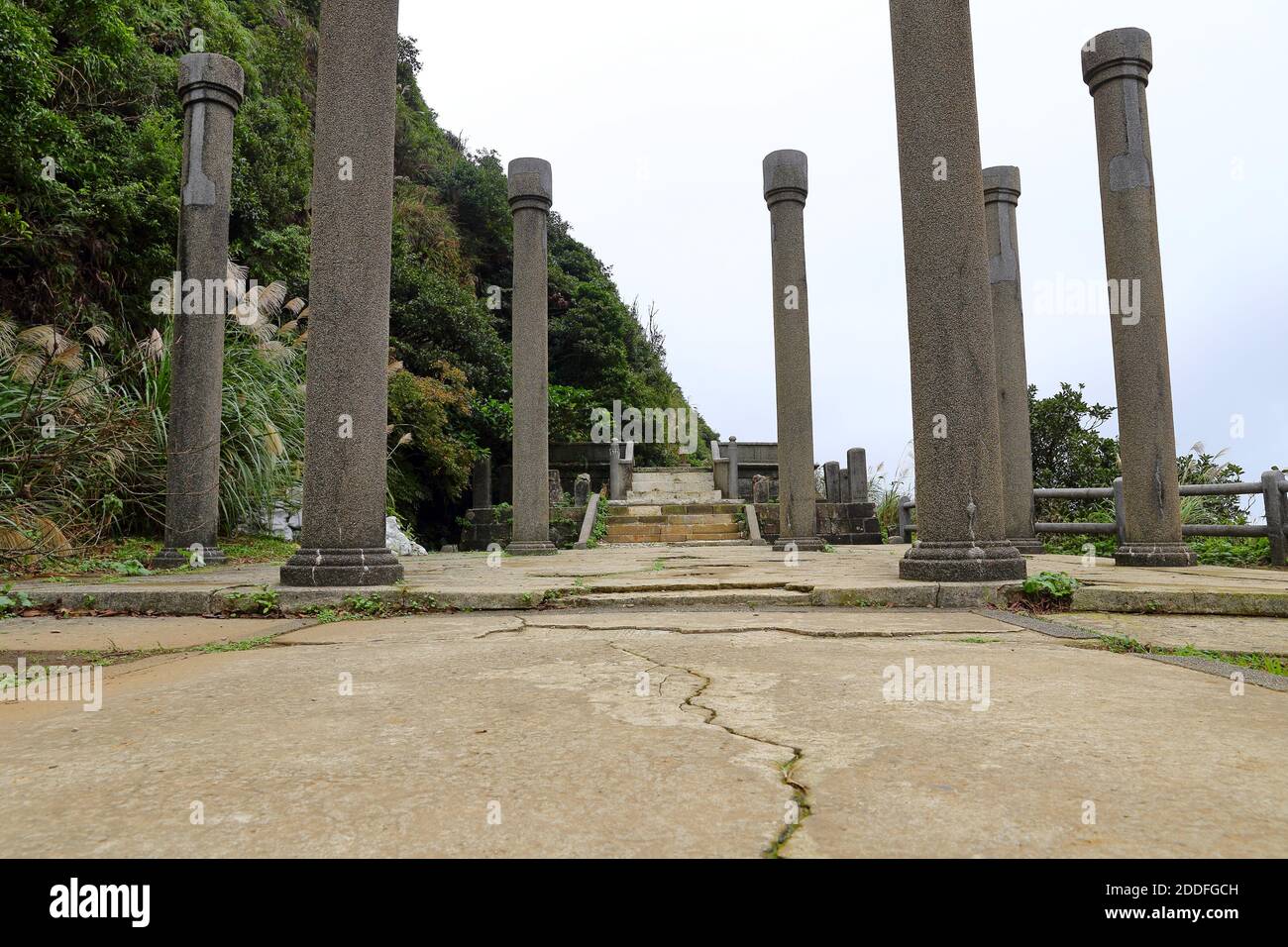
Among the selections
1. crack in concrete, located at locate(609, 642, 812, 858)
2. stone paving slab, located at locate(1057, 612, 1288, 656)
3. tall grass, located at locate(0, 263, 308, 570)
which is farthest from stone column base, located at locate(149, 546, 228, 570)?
stone paving slab, located at locate(1057, 612, 1288, 656)

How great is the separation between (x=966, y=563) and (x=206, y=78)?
22.8ft

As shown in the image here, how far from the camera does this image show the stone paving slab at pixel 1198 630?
105 inches

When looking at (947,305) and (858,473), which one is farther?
(858,473)

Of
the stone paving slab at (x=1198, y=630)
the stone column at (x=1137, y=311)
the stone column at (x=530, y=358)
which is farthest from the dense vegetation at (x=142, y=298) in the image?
the stone column at (x=1137, y=311)

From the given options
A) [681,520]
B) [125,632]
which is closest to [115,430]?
[125,632]

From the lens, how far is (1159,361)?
5832 millimetres

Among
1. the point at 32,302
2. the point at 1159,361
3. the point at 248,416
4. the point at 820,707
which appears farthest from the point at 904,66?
the point at 32,302

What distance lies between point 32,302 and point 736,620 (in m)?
9.08

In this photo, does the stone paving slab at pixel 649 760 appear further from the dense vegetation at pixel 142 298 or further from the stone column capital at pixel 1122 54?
the stone column capital at pixel 1122 54

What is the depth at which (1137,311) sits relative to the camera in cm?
586

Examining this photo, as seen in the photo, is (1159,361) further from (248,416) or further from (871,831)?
(248,416)

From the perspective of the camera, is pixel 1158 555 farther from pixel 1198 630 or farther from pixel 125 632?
pixel 125 632

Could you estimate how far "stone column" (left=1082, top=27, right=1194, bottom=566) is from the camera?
19.1ft

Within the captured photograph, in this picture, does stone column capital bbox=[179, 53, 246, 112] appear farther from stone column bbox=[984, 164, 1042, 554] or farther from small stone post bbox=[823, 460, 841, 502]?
small stone post bbox=[823, 460, 841, 502]
